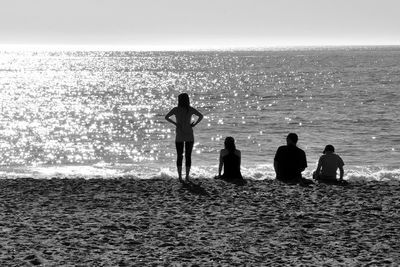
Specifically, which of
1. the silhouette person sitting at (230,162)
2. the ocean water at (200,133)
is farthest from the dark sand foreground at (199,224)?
the ocean water at (200,133)

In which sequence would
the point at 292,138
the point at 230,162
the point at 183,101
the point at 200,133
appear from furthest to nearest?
1. the point at 200,133
2. the point at 230,162
3. the point at 292,138
4. the point at 183,101

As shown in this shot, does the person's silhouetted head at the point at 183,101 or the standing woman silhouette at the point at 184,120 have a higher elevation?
Result: the person's silhouetted head at the point at 183,101

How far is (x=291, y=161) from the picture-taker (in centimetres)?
1491

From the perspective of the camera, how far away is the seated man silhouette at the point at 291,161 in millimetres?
14836

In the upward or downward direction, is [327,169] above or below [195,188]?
above

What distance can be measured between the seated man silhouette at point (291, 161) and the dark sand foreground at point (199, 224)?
0.67 metres

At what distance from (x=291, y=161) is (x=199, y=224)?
5058mm

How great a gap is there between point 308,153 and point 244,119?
61.4ft

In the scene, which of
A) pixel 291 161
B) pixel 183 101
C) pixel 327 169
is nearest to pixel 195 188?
pixel 183 101

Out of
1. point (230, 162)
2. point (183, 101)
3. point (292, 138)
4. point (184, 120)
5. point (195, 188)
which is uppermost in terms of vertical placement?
point (183, 101)

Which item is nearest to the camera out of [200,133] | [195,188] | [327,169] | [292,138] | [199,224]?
[199,224]

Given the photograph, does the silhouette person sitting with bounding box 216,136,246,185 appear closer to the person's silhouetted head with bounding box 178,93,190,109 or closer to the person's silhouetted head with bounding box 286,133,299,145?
the person's silhouetted head with bounding box 286,133,299,145

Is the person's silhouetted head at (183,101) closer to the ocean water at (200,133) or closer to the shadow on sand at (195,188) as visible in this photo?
the shadow on sand at (195,188)

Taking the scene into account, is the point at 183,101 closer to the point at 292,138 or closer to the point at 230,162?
the point at 230,162
